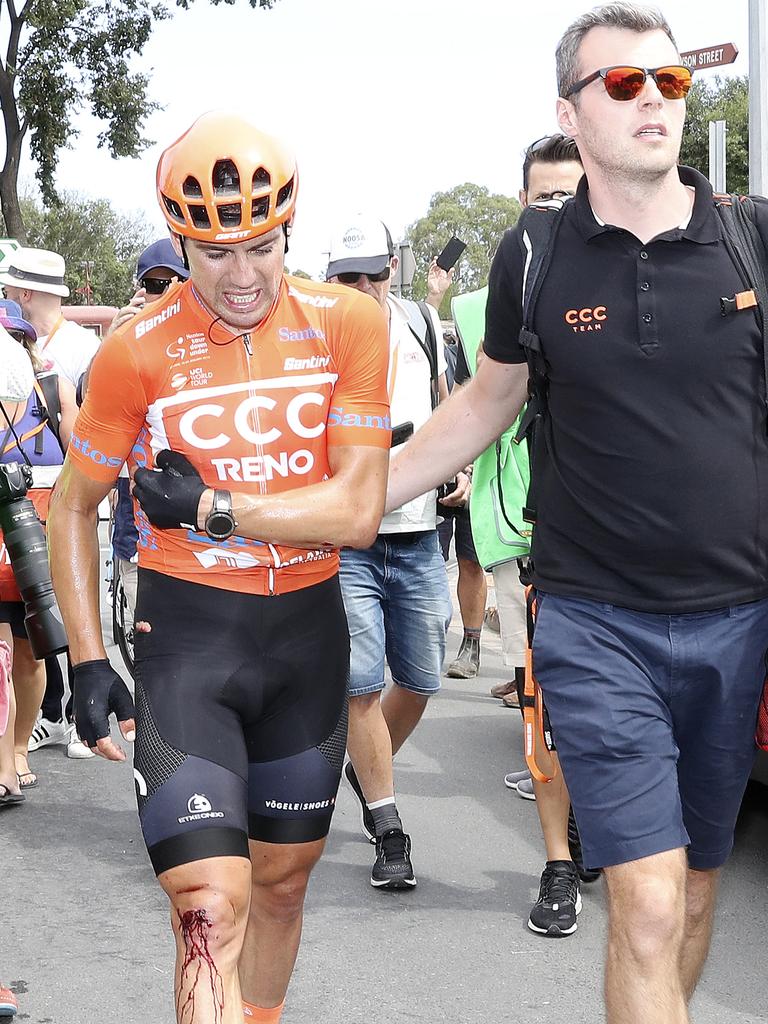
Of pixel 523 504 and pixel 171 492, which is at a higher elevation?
pixel 171 492

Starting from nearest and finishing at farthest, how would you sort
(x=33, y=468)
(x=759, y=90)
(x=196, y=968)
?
(x=196, y=968), (x=33, y=468), (x=759, y=90)

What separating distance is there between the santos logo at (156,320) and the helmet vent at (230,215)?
28cm

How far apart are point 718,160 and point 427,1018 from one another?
8.10 meters

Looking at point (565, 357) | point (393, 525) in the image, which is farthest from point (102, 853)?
point (565, 357)

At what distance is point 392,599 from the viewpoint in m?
5.40

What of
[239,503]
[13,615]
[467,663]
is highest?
[239,503]

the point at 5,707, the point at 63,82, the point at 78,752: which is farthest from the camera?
the point at 63,82

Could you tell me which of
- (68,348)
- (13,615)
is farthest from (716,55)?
(13,615)

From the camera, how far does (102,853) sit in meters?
5.62

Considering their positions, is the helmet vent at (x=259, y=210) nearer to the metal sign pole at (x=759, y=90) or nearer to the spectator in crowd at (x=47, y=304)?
the spectator in crowd at (x=47, y=304)

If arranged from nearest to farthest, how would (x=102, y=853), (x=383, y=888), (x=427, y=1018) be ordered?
(x=427, y=1018) < (x=383, y=888) < (x=102, y=853)

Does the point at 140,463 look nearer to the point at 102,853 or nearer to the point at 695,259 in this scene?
the point at 695,259

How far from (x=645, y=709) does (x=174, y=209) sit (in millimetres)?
1582

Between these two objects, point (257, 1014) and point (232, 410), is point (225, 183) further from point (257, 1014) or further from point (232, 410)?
point (257, 1014)
